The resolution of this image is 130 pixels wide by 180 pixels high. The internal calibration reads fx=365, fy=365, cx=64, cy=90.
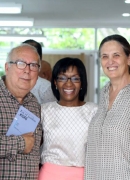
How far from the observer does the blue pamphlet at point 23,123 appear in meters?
2.03

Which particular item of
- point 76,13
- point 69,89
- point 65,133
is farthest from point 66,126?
point 76,13

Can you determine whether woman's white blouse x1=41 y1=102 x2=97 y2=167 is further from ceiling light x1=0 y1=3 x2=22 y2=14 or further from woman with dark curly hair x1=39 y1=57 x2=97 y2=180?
ceiling light x1=0 y1=3 x2=22 y2=14

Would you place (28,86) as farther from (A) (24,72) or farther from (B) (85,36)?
(B) (85,36)

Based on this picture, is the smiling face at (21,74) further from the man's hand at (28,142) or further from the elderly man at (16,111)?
the man's hand at (28,142)

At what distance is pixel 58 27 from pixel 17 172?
23.6 ft

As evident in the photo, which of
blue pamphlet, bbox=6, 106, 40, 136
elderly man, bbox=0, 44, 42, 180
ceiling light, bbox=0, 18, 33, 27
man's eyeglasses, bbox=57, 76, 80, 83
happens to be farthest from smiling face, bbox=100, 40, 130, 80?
ceiling light, bbox=0, 18, 33, 27

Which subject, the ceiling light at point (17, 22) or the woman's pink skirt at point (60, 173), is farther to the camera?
the ceiling light at point (17, 22)

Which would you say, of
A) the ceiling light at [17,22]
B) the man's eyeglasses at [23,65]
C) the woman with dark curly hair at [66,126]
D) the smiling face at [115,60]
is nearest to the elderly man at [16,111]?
the man's eyeglasses at [23,65]

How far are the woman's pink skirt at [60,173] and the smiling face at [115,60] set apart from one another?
62cm

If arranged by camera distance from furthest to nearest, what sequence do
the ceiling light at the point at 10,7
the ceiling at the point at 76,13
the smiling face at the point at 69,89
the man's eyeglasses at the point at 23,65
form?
the ceiling at the point at 76,13, the ceiling light at the point at 10,7, the smiling face at the point at 69,89, the man's eyeglasses at the point at 23,65

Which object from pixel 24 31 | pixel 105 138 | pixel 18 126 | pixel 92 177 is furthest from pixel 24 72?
pixel 24 31

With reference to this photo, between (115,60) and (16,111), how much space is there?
665 mm

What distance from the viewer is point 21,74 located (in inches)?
82.4

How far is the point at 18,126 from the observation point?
2.05 m
